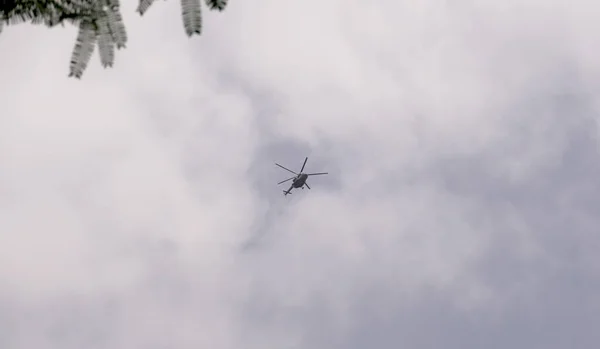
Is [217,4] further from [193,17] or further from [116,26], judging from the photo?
[116,26]

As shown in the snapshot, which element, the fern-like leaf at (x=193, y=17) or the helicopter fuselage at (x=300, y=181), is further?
the helicopter fuselage at (x=300, y=181)

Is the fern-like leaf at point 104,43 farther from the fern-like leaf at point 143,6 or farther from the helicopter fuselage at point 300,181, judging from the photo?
the helicopter fuselage at point 300,181

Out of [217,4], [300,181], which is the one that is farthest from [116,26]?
[300,181]

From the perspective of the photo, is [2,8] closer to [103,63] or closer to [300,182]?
[103,63]

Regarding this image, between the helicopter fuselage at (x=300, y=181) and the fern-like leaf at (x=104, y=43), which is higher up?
the helicopter fuselage at (x=300, y=181)

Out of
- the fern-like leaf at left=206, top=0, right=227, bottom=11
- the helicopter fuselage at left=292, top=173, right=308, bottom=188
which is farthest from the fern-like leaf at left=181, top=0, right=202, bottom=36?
the helicopter fuselage at left=292, top=173, right=308, bottom=188

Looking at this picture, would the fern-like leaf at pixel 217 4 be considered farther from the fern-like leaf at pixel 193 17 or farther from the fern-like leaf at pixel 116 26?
the fern-like leaf at pixel 116 26

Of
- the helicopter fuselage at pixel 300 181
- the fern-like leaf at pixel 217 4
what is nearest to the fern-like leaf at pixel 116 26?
the fern-like leaf at pixel 217 4
